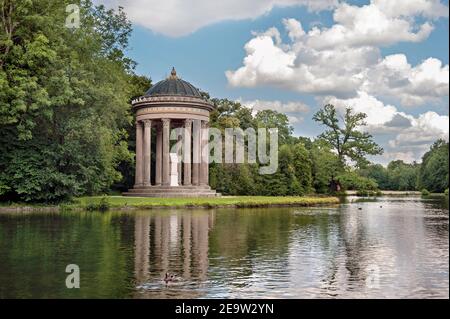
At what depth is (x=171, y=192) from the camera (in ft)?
168

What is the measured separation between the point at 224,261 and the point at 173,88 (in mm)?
42935

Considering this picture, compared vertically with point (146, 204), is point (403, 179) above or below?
above

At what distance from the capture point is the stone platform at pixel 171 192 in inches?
2000

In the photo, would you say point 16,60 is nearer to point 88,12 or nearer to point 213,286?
point 88,12

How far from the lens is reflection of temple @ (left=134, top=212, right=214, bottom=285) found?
1270 centimetres

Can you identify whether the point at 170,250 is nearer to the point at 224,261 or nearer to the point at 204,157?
the point at 224,261

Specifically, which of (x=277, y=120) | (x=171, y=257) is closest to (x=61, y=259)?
(x=171, y=257)

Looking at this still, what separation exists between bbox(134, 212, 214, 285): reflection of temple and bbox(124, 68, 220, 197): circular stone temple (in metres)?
27.3

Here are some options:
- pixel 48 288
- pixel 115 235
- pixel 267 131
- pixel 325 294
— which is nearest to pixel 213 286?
pixel 325 294

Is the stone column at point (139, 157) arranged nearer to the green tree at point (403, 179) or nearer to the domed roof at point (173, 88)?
the domed roof at point (173, 88)

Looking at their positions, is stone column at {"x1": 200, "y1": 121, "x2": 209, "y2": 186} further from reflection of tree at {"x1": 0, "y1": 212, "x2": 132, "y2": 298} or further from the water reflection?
reflection of tree at {"x1": 0, "y1": 212, "x2": 132, "y2": 298}

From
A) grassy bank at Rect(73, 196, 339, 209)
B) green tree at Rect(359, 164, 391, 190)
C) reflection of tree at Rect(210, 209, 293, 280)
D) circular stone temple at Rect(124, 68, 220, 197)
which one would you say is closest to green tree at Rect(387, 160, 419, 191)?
green tree at Rect(359, 164, 391, 190)

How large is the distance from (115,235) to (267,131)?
190 feet

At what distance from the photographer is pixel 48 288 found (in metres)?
10.8
